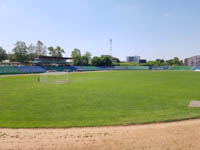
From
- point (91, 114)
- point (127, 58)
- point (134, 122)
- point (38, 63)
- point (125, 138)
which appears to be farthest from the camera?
point (127, 58)

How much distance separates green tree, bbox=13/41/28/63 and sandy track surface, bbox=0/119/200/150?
72896 millimetres

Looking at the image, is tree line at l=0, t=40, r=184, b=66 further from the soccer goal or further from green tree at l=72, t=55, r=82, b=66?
the soccer goal

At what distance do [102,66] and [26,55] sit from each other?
45.3m

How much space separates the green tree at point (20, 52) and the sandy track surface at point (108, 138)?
72.9m

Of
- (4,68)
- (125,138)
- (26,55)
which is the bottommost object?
(125,138)

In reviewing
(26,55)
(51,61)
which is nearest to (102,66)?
(51,61)

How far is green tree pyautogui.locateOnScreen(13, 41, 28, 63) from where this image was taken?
217 ft

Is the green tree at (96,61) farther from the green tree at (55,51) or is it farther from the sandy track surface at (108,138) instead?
the sandy track surface at (108,138)

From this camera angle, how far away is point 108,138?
473 cm

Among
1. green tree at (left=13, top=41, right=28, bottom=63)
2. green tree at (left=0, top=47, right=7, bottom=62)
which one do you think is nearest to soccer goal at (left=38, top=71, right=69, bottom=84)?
green tree at (left=13, top=41, right=28, bottom=63)

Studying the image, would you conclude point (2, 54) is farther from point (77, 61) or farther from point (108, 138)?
point (108, 138)

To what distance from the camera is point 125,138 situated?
472 centimetres

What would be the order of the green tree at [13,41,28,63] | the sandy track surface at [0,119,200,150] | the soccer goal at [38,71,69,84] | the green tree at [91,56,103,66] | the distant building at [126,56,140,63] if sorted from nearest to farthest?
the sandy track surface at [0,119,200,150] → the soccer goal at [38,71,69,84] → the green tree at [13,41,28,63] → the green tree at [91,56,103,66] → the distant building at [126,56,140,63]

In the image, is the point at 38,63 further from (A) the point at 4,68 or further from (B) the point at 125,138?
(B) the point at 125,138
